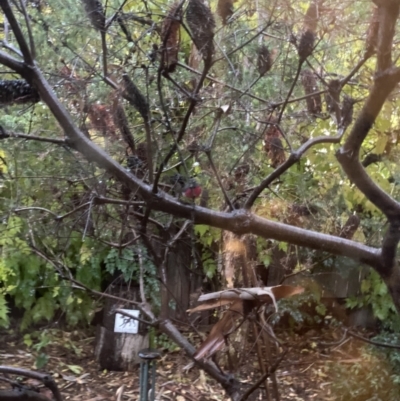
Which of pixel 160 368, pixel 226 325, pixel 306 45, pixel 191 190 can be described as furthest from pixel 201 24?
pixel 160 368

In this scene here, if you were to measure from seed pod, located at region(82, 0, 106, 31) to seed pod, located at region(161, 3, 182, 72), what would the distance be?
5.4 inches

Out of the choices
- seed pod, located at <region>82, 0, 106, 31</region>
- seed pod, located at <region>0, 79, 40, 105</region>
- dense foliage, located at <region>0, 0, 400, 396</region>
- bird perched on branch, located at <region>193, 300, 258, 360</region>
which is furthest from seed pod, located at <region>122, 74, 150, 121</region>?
bird perched on branch, located at <region>193, 300, 258, 360</region>

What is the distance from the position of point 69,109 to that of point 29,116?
189 mm

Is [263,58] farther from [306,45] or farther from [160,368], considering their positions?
[160,368]

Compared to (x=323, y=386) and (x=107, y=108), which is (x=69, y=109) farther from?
(x=323, y=386)

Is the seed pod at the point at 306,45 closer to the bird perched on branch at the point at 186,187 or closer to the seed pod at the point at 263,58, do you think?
the seed pod at the point at 263,58

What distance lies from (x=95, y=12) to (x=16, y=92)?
0.32 metres

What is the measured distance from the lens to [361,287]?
2.97 metres

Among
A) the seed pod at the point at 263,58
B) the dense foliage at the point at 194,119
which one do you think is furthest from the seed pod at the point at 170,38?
the seed pod at the point at 263,58

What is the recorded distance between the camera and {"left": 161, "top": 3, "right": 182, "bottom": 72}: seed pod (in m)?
1.06

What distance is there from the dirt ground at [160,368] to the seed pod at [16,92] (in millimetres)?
1400

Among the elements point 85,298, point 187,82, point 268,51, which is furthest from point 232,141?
point 85,298

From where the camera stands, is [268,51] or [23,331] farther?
[23,331]

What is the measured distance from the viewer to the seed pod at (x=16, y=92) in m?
1.26
